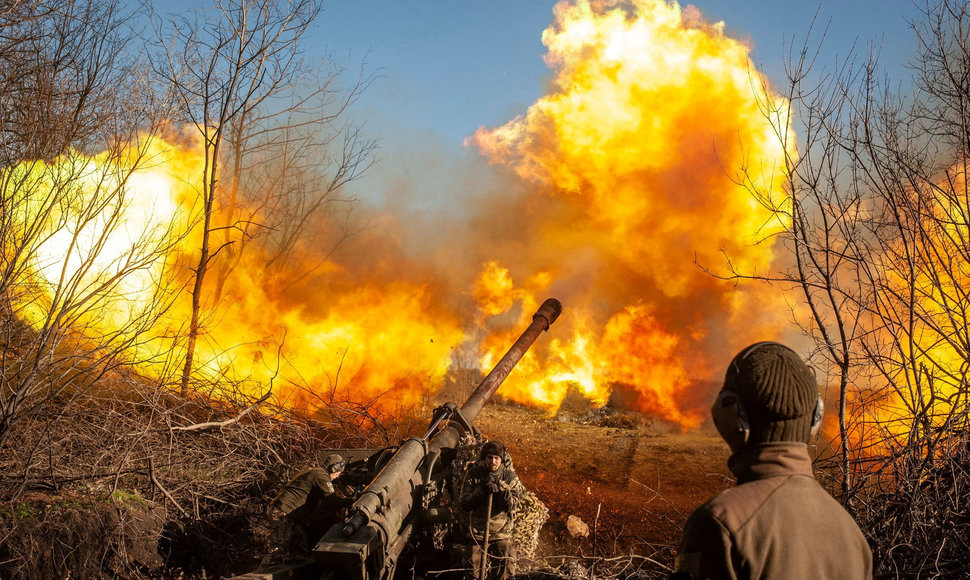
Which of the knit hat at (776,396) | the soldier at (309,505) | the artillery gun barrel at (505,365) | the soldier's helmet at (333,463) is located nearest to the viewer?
the knit hat at (776,396)

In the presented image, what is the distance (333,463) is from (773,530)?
6560 mm

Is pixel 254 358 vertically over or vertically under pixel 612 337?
under

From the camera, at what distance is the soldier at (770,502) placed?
1596 millimetres

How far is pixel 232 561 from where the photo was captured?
24.2ft

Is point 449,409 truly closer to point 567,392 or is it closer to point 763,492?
point 763,492

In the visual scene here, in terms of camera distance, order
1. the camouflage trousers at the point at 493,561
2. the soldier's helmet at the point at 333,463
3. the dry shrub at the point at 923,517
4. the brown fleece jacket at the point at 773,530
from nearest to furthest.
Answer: the brown fleece jacket at the point at 773,530, the dry shrub at the point at 923,517, the camouflage trousers at the point at 493,561, the soldier's helmet at the point at 333,463

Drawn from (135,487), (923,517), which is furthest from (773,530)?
(135,487)

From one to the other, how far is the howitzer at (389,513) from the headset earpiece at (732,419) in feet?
12.8

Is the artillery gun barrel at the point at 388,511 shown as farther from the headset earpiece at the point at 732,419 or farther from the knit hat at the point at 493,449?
the headset earpiece at the point at 732,419

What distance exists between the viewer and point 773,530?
161cm

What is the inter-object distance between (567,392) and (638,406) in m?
2.06

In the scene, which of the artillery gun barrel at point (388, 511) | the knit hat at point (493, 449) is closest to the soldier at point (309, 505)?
the artillery gun barrel at point (388, 511)

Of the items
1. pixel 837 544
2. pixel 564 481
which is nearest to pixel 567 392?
pixel 564 481

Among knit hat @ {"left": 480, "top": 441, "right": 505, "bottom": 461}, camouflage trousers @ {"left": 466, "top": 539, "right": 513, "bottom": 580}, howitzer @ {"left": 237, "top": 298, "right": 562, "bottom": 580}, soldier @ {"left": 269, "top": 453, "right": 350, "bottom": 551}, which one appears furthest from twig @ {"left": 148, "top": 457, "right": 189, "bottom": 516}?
knit hat @ {"left": 480, "top": 441, "right": 505, "bottom": 461}
